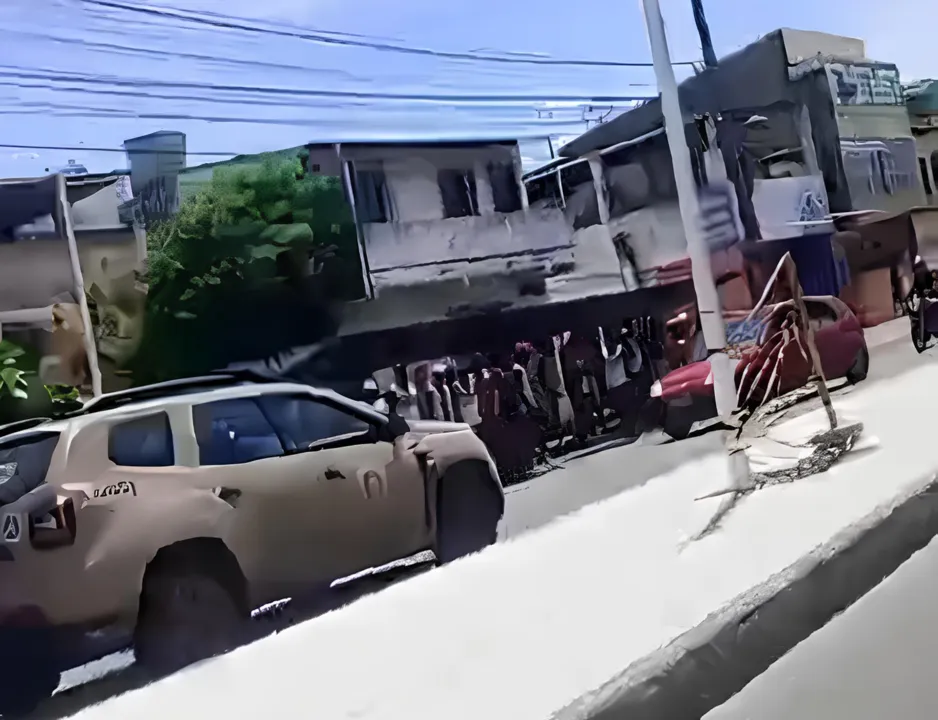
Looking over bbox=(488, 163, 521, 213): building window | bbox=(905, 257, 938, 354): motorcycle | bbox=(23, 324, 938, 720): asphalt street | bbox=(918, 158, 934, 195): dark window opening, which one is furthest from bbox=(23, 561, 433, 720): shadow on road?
bbox=(918, 158, 934, 195): dark window opening

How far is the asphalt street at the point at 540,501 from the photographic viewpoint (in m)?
2.94

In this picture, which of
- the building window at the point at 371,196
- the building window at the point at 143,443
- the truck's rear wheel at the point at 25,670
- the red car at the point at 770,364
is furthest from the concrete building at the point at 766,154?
the truck's rear wheel at the point at 25,670

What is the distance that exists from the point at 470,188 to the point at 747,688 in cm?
254

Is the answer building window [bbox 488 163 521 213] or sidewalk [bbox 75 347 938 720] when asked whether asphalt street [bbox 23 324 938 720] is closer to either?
sidewalk [bbox 75 347 938 720]

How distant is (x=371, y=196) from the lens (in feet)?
12.3

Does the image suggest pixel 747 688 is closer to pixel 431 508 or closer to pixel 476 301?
pixel 431 508

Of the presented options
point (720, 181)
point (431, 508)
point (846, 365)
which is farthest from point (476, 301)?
point (846, 365)

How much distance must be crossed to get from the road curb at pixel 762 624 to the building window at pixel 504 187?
2178 millimetres

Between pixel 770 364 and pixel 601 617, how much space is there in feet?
8.46

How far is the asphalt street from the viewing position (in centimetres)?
294

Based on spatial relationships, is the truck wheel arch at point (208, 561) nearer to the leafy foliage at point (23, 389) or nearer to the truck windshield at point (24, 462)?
the truck windshield at point (24, 462)

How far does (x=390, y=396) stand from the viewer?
3783mm

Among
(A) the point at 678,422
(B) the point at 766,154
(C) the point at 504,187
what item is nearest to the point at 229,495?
(C) the point at 504,187

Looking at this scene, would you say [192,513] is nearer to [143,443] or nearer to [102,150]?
[143,443]
